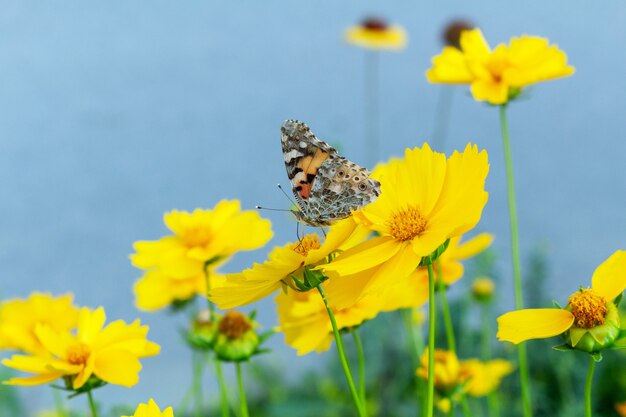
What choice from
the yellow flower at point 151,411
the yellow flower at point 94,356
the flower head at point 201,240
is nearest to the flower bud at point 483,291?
the flower head at point 201,240

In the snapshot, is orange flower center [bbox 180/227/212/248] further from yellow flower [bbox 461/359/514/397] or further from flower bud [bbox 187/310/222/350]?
yellow flower [bbox 461/359/514/397]

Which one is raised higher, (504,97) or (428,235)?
(504,97)

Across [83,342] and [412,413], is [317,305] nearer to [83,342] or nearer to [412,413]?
[83,342]

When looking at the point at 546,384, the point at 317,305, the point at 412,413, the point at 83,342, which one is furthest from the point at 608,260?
the point at 546,384

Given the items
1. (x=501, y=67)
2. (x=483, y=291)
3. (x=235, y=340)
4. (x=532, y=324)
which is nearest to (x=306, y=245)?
(x=532, y=324)

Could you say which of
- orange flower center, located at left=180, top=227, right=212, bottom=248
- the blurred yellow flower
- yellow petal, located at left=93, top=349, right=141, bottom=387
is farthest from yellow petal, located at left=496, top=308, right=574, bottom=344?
the blurred yellow flower

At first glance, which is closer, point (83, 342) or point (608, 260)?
point (608, 260)

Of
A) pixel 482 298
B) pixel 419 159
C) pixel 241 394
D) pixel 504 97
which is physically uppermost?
pixel 504 97
